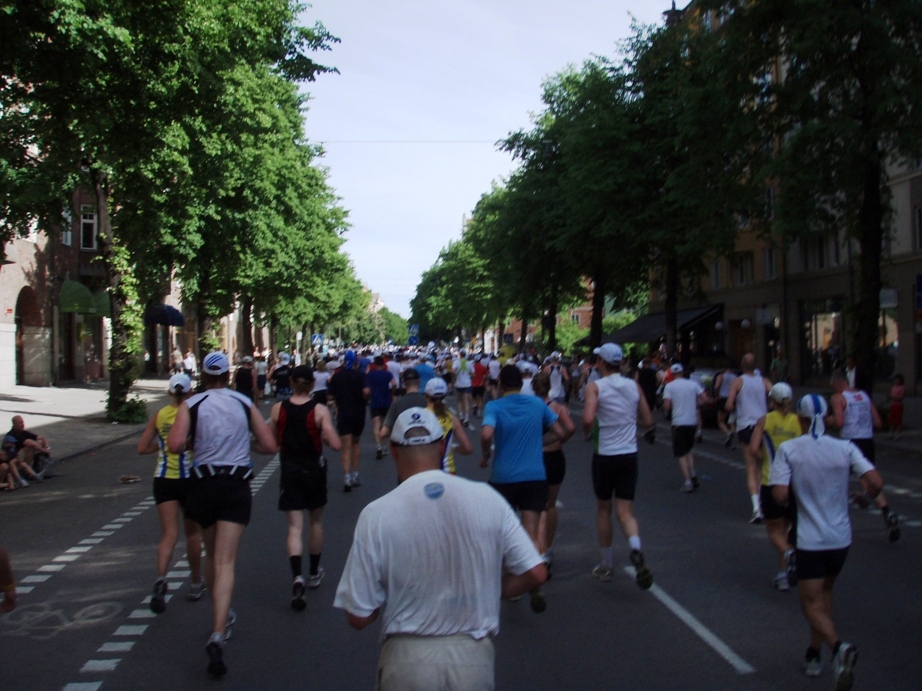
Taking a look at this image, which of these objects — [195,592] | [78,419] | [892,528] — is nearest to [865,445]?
[892,528]

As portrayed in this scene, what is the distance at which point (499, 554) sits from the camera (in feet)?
10.9

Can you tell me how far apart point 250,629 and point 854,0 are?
1852cm

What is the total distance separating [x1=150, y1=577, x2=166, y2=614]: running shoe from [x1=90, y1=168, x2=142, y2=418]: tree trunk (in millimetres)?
19306

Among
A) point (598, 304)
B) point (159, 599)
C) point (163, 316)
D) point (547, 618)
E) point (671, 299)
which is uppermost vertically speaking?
point (163, 316)

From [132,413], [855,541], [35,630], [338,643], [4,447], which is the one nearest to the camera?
[338,643]

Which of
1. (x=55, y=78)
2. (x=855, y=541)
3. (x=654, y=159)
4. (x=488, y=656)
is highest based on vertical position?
(x=654, y=159)

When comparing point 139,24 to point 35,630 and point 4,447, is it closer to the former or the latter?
point 4,447

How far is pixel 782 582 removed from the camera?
7785 mm

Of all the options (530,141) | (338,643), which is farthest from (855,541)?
(530,141)

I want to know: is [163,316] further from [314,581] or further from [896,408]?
[314,581]

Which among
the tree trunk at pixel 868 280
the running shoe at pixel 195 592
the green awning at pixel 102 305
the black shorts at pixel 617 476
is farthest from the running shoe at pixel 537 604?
the green awning at pixel 102 305

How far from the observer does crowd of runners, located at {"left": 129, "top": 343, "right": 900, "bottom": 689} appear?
128 inches

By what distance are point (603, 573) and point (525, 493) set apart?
3.77 ft

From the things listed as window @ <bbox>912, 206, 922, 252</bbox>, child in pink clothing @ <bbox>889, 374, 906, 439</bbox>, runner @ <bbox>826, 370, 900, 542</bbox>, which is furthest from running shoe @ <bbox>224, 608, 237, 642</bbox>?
window @ <bbox>912, 206, 922, 252</bbox>
